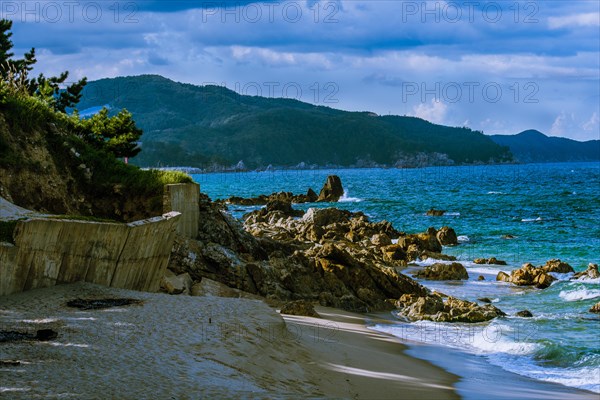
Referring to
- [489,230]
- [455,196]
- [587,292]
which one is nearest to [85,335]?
[587,292]

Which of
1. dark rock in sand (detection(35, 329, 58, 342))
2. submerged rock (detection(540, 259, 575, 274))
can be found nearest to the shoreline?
dark rock in sand (detection(35, 329, 58, 342))

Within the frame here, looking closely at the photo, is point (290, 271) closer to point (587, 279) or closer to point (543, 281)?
point (543, 281)

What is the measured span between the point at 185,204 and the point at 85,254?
7782 mm

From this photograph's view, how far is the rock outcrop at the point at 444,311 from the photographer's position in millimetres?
18953

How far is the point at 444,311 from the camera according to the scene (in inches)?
776

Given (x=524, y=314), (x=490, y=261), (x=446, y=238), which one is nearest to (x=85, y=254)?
(x=524, y=314)

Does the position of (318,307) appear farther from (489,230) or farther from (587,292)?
(489,230)

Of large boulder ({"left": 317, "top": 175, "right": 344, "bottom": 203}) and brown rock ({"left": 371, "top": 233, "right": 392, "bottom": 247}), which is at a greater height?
large boulder ({"left": 317, "top": 175, "right": 344, "bottom": 203})

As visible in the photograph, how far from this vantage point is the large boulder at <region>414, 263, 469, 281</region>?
2708 cm

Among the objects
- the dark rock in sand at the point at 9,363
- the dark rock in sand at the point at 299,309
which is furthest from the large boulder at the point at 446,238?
the dark rock in sand at the point at 9,363

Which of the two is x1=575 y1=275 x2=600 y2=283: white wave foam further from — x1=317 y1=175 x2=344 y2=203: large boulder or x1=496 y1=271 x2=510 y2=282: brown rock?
x1=317 y1=175 x2=344 y2=203: large boulder

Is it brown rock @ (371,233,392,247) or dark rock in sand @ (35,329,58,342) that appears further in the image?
brown rock @ (371,233,392,247)

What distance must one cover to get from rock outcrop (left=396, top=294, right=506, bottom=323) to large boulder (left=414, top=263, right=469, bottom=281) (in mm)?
→ 6634

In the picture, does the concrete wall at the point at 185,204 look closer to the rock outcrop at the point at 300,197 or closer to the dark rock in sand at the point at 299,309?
the dark rock in sand at the point at 299,309
